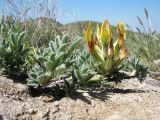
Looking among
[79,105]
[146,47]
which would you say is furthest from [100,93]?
[146,47]

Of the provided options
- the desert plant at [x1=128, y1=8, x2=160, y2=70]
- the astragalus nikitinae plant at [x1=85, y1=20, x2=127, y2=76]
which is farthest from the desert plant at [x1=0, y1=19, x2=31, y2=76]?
the desert plant at [x1=128, y1=8, x2=160, y2=70]

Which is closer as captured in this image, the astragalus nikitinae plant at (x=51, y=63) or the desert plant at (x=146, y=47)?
the astragalus nikitinae plant at (x=51, y=63)

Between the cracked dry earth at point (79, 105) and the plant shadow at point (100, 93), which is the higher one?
the plant shadow at point (100, 93)

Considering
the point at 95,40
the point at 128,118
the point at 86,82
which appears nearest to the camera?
the point at 128,118

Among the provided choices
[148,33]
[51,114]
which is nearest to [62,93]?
[51,114]

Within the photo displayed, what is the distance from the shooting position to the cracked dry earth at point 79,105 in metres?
2.62

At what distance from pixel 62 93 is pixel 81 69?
0.97ft

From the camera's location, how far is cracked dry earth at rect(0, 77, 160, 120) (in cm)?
262

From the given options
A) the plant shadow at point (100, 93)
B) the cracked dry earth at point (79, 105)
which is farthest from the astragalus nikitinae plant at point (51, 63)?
the plant shadow at point (100, 93)

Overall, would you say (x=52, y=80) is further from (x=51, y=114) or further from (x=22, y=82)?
(x=51, y=114)

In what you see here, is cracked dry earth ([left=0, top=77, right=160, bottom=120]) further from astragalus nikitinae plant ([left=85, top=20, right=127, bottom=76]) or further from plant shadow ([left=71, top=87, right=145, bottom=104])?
astragalus nikitinae plant ([left=85, top=20, right=127, bottom=76])

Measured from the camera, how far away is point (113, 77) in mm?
3195

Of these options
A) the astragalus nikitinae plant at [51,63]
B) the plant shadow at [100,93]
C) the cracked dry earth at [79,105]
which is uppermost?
the astragalus nikitinae plant at [51,63]

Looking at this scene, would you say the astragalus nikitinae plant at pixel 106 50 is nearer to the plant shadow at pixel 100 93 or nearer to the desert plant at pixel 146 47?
the plant shadow at pixel 100 93
